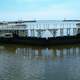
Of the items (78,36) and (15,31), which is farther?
(15,31)

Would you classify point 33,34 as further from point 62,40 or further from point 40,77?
point 40,77

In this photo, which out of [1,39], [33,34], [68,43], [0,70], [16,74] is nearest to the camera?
[16,74]

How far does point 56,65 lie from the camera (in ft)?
73.7

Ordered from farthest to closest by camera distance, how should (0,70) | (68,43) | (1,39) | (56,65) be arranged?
(1,39), (68,43), (56,65), (0,70)

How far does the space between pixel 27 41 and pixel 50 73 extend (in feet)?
75.7

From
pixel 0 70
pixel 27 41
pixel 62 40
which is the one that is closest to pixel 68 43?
pixel 62 40

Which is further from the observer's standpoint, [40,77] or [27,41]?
[27,41]

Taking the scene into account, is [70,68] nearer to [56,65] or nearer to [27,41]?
[56,65]

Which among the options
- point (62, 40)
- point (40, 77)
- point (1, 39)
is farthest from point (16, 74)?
point (1, 39)

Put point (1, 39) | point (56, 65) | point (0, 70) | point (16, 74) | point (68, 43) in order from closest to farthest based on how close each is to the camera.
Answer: point (16, 74) → point (0, 70) → point (56, 65) → point (68, 43) → point (1, 39)

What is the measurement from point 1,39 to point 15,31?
3456 millimetres

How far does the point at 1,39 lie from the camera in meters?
44.2

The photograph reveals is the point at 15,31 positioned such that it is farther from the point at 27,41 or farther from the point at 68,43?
the point at 68,43

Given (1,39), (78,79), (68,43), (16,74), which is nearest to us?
(78,79)
